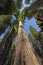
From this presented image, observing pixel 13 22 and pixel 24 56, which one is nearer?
pixel 24 56

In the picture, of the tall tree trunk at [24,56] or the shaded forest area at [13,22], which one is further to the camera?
the shaded forest area at [13,22]

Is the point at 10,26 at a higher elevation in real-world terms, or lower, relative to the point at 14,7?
lower

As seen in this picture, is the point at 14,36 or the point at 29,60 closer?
the point at 29,60

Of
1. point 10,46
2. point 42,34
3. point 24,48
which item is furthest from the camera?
point 42,34

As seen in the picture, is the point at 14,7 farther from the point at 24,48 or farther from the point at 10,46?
the point at 24,48

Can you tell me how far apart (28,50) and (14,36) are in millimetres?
8360

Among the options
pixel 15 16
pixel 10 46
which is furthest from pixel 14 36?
pixel 15 16

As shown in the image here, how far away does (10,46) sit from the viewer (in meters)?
14.9

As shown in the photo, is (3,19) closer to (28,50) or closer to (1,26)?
(1,26)

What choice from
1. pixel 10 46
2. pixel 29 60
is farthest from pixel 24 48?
pixel 10 46

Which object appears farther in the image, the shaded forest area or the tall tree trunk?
the shaded forest area

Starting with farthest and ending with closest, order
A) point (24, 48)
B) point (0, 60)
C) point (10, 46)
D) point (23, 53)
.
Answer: point (10, 46), point (0, 60), point (24, 48), point (23, 53)

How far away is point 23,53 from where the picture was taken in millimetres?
6812

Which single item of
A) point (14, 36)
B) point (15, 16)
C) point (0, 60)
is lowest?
point (0, 60)
